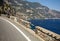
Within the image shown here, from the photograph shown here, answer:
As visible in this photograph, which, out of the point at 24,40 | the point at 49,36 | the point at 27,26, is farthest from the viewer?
the point at 27,26

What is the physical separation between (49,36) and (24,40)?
75.3 inches

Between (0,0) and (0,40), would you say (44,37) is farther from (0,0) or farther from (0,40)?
(0,0)

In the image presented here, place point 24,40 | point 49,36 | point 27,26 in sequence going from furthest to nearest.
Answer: point 27,26, point 24,40, point 49,36

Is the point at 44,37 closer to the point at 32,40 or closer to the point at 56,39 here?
the point at 32,40

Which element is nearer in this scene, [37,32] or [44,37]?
[44,37]

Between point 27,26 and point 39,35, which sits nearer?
point 39,35

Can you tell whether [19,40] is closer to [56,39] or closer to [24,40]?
[24,40]

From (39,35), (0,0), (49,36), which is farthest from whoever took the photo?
(0,0)

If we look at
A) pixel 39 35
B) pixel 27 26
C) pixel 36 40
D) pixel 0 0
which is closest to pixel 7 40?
pixel 36 40

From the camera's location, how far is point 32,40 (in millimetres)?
13328

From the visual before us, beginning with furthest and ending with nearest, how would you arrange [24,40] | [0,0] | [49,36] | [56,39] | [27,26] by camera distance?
[0,0] < [27,26] < [24,40] < [49,36] < [56,39]

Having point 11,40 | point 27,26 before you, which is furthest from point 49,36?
point 27,26

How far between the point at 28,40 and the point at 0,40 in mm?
1967

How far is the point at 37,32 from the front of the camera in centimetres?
1600
